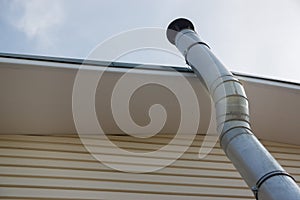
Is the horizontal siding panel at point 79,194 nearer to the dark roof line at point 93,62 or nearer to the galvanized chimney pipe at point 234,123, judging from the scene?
the galvanized chimney pipe at point 234,123

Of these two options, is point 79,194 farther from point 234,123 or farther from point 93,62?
point 234,123

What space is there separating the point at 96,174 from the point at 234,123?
0.94m

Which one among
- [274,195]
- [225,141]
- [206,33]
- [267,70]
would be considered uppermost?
[206,33]

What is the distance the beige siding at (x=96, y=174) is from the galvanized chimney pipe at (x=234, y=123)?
23.2 inches

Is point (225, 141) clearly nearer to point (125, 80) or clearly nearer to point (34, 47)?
point (125, 80)

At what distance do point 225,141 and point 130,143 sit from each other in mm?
925

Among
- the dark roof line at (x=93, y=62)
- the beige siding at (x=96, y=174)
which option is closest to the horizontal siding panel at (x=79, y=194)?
the beige siding at (x=96, y=174)

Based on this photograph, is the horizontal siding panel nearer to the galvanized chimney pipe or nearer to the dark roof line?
the galvanized chimney pipe

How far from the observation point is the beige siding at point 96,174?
2.56 metres

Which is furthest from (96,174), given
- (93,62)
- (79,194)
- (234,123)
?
(234,123)

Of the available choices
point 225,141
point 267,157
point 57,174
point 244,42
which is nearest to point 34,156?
point 57,174

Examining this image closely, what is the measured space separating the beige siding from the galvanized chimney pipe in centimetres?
59

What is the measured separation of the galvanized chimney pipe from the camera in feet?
6.22

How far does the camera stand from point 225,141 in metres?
2.29
